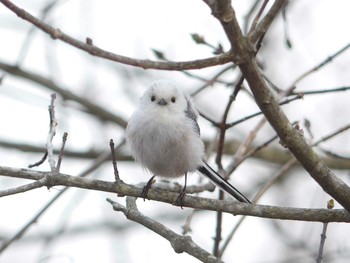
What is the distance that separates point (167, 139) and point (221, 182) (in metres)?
0.37

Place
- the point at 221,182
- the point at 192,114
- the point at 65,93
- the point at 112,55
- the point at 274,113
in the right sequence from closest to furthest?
the point at 112,55
the point at 274,113
the point at 221,182
the point at 192,114
the point at 65,93

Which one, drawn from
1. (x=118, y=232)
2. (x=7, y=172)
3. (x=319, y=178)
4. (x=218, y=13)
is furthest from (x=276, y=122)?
(x=118, y=232)

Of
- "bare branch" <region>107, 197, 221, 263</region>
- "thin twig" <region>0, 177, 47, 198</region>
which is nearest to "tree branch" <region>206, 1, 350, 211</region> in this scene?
"bare branch" <region>107, 197, 221, 263</region>

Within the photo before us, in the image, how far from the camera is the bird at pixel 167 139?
3.45m

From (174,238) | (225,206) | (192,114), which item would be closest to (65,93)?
(192,114)

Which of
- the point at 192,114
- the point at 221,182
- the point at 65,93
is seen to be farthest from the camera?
the point at 65,93

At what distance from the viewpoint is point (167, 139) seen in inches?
135

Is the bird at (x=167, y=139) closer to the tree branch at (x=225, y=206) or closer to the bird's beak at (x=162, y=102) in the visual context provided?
the bird's beak at (x=162, y=102)

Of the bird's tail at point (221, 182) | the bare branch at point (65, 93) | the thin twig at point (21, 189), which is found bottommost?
the thin twig at point (21, 189)

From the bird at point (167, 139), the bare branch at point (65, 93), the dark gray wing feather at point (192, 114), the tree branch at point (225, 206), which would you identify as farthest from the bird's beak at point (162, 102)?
the bare branch at point (65, 93)

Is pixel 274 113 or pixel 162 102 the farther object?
pixel 162 102

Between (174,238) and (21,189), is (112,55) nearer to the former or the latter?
(21,189)

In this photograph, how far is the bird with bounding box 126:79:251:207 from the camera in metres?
3.45

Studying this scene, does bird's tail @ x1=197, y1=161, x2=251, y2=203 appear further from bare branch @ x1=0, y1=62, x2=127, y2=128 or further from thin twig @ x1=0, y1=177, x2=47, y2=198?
bare branch @ x1=0, y1=62, x2=127, y2=128
